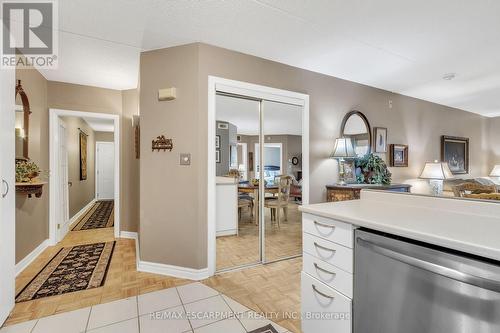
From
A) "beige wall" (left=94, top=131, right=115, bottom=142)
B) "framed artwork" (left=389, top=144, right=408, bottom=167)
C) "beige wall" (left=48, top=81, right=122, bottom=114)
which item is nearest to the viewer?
"beige wall" (left=48, top=81, right=122, bottom=114)

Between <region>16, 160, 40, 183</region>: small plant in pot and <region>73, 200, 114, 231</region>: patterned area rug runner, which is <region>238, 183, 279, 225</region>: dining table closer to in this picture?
<region>16, 160, 40, 183</region>: small plant in pot

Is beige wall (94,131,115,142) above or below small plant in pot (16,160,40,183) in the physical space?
above

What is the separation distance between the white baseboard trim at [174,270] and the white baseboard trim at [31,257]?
126cm

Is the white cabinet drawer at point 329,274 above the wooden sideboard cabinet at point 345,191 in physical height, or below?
below

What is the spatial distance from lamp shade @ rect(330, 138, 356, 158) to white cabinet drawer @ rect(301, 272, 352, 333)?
2237mm

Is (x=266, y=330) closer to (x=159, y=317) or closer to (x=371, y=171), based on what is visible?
(x=159, y=317)

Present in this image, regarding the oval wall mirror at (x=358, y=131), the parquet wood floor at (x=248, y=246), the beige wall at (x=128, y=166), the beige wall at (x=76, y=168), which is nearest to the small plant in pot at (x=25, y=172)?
the beige wall at (x=128, y=166)

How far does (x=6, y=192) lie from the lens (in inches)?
71.6

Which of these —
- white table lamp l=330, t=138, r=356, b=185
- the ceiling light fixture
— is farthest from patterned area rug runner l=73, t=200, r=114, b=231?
the ceiling light fixture

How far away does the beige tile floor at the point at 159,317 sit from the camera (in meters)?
1.76

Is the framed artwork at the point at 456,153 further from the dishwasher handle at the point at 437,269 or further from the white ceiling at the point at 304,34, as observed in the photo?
the dishwasher handle at the point at 437,269

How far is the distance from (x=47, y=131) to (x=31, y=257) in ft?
5.54

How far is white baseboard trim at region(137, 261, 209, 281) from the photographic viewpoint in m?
2.49

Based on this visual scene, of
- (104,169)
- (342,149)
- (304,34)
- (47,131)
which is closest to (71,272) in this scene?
(47,131)
